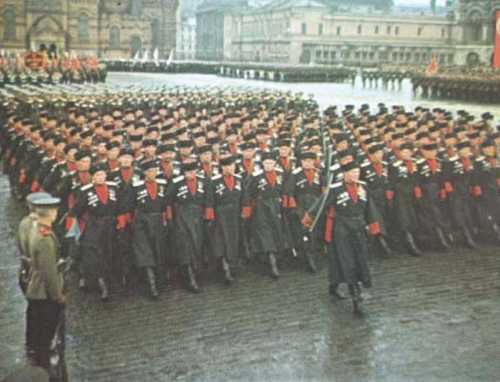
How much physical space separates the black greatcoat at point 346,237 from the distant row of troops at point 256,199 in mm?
11

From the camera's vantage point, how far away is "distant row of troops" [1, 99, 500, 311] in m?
8.10

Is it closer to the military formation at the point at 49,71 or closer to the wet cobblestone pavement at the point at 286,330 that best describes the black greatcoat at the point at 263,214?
the wet cobblestone pavement at the point at 286,330

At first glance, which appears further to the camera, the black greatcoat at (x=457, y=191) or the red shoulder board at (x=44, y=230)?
the black greatcoat at (x=457, y=191)

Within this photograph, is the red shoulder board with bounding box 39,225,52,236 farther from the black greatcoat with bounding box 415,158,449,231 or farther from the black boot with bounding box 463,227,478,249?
the black boot with bounding box 463,227,478,249

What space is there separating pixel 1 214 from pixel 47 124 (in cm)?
173

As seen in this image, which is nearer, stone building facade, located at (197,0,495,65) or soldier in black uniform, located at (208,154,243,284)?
soldier in black uniform, located at (208,154,243,284)

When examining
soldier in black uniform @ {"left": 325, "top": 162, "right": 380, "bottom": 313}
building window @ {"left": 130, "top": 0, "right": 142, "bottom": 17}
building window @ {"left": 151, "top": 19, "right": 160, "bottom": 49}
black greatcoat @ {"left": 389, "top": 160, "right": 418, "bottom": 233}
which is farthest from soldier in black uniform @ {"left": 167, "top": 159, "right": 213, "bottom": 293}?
building window @ {"left": 151, "top": 19, "right": 160, "bottom": 49}

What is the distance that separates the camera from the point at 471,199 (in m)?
10.4

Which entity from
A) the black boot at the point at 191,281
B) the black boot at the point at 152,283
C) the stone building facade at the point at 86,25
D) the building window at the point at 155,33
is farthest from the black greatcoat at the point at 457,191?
the building window at the point at 155,33

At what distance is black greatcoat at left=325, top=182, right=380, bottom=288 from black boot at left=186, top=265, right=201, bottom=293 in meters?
1.56

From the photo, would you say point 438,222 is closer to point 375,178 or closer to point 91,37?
point 375,178

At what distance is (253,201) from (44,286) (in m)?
4.03

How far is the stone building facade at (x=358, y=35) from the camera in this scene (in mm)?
67438

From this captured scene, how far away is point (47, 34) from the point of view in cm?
5719
